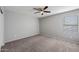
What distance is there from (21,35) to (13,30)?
0.80 ft

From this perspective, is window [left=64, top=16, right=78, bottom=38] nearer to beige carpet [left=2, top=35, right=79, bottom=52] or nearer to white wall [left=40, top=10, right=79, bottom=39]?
white wall [left=40, top=10, right=79, bottom=39]

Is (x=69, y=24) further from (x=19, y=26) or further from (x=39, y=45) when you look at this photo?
(x=19, y=26)

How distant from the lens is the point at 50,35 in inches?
79.4

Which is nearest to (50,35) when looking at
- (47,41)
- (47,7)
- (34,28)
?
(47,41)

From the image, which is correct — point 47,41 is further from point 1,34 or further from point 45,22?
point 1,34

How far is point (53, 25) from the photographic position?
82.7 inches

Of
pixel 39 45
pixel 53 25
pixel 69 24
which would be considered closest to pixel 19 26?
pixel 39 45

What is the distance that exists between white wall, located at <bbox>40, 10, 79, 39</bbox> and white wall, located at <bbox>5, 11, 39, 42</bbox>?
7.2 inches

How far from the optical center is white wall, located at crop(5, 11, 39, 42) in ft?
5.74

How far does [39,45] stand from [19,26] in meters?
0.77

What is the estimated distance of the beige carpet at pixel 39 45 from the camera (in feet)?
5.84

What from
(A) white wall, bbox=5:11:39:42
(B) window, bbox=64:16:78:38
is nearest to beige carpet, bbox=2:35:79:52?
(A) white wall, bbox=5:11:39:42

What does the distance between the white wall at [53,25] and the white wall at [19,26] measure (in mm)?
184
